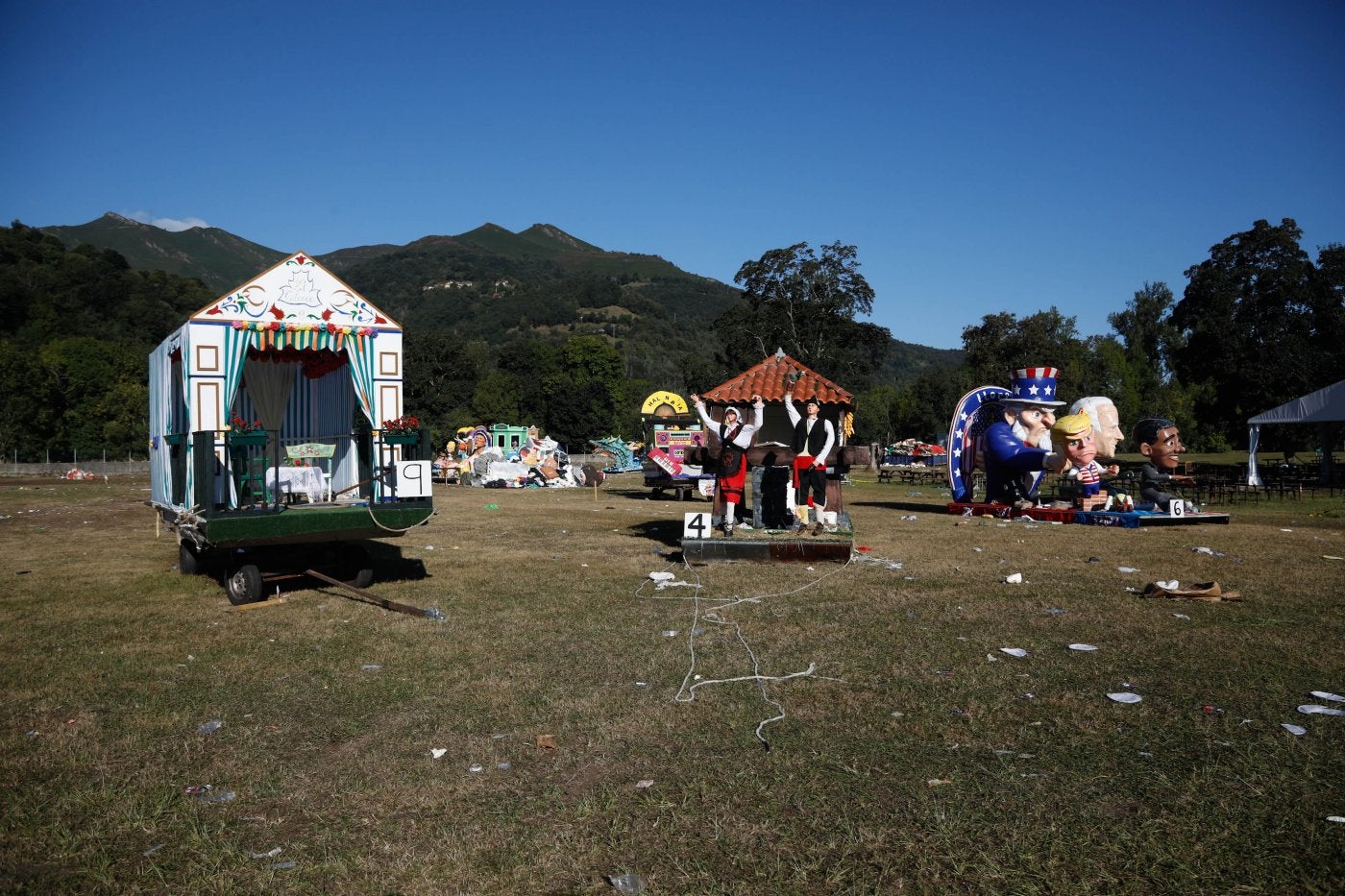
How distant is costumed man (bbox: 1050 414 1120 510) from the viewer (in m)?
17.9

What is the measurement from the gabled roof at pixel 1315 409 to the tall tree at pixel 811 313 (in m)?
16.9

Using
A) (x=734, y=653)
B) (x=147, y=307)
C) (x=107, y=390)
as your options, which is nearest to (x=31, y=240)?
(x=147, y=307)

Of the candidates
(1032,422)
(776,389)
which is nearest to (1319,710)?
(776,389)

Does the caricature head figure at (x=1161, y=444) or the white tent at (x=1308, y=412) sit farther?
the white tent at (x=1308, y=412)

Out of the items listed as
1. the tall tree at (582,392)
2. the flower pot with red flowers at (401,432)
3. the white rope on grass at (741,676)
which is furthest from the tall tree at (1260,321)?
the tall tree at (582,392)

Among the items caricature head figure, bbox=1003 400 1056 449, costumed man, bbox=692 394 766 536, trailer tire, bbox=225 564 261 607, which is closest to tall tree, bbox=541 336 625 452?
caricature head figure, bbox=1003 400 1056 449

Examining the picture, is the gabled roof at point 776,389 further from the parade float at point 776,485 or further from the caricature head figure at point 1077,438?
the caricature head figure at point 1077,438

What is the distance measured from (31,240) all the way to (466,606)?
95.0 metres

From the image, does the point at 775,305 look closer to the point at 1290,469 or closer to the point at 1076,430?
the point at 1290,469

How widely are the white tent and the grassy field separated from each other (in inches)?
898

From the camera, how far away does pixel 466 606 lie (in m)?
9.52

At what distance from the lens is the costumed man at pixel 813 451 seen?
1309 centimetres

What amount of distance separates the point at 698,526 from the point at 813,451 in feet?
6.81

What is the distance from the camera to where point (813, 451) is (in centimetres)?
1316
